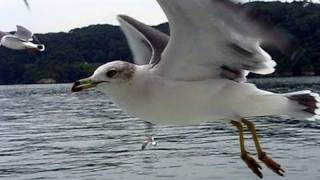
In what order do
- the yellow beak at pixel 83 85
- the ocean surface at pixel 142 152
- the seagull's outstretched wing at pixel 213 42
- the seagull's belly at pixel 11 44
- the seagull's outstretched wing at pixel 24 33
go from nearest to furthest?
the seagull's outstretched wing at pixel 213 42 < the yellow beak at pixel 83 85 < the seagull's belly at pixel 11 44 < the seagull's outstretched wing at pixel 24 33 < the ocean surface at pixel 142 152

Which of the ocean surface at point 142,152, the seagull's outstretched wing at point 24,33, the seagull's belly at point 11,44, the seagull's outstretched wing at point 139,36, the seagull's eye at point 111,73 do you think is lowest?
the ocean surface at point 142,152

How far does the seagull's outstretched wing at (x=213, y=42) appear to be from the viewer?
483 cm

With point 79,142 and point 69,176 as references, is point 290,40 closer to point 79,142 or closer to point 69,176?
point 69,176

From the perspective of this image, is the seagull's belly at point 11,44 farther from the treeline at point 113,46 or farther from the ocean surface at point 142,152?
the ocean surface at point 142,152

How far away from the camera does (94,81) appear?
5.13m

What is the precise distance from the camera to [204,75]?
18.9 ft

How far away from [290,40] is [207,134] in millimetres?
45321

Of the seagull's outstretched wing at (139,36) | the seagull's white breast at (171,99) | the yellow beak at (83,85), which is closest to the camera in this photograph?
the yellow beak at (83,85)

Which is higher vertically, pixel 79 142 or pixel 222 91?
pixel 222 91

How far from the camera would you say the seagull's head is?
16.9 ft

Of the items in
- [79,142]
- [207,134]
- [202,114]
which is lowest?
[79,142]

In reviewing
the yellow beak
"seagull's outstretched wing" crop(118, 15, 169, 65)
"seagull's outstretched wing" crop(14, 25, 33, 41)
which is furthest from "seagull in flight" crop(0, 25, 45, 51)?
the yellow beak

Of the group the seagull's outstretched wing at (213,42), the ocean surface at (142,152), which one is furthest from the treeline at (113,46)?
the ocean surface at (142,152)

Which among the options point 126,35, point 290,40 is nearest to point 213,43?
point 290,40
